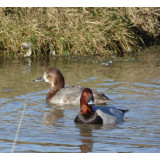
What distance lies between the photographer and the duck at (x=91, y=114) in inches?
340

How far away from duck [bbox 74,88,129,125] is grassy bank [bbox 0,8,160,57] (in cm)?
713

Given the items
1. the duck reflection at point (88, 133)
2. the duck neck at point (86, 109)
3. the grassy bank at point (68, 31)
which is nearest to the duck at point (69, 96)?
the duck neck at point (86, 109)

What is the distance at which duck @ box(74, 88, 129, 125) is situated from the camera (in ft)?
28.3

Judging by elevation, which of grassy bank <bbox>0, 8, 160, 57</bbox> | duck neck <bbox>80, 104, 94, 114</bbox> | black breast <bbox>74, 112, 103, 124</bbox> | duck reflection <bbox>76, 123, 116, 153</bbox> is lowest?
duck reflection <bbox>76, 123, 116, 153</bbox>

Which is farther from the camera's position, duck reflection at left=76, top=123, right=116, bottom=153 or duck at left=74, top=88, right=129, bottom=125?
duck at left=74, top=88, right=129, bottom=125

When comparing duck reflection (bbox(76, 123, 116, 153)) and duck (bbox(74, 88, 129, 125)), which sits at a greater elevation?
duck (bbox(74, 88, 129, 125))

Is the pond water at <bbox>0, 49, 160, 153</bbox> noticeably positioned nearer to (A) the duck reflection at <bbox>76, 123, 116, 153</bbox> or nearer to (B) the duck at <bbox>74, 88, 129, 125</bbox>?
(A) the duck reflection at <bbox>76, 123, 116, 153</bbox>

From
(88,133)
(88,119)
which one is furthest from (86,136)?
(88,119)

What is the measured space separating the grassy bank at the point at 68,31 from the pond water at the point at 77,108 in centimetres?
61

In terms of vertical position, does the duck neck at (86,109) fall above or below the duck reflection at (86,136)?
above

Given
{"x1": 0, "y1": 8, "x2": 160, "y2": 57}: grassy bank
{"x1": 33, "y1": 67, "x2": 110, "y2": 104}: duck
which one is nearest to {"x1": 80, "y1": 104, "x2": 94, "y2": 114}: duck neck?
{"x1": 33, "y1": 67, "x2": 110, "y2": 104}: duck

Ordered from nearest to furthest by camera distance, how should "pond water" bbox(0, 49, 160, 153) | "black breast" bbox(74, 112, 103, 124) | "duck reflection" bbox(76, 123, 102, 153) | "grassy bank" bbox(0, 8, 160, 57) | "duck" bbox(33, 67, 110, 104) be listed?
"duck reflection" bbox(76, 123, 102, 153) → "pond water" bbox(0, 49, 160, 153) → "black breast" bbox(74, 112, 103, 124) → "duck" bbox(33, 67, 110, 104) → "grassy bank" bbox(0, 8, 160, 57)

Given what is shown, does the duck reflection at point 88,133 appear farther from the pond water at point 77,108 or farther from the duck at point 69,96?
the duck at point 69,96

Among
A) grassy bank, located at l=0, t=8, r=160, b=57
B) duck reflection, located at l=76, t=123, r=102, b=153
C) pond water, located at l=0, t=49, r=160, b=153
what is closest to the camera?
duck reflection, located at l=76, t=123, r=102, b=153
